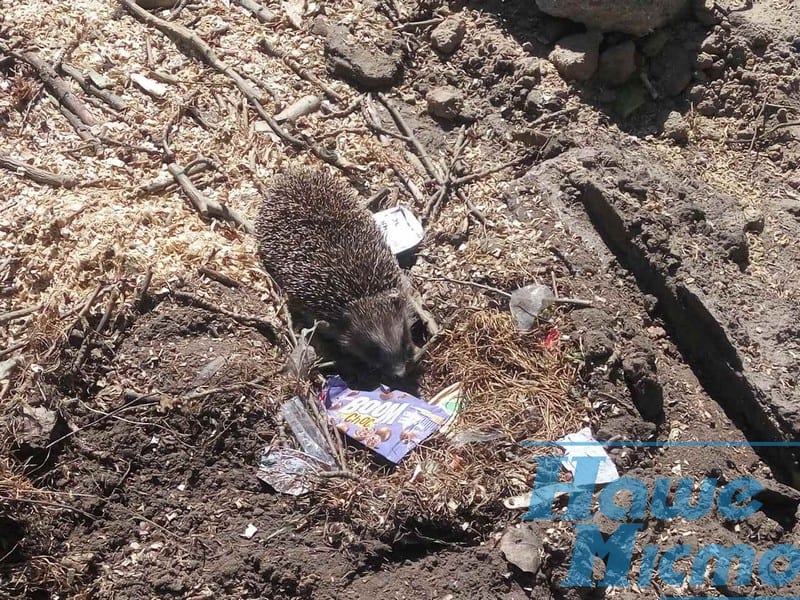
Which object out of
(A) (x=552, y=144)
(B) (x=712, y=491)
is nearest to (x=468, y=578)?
(B) (x=712, y=491)

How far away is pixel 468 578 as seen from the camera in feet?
13.4

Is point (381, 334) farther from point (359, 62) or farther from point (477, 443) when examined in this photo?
point (359, 62)

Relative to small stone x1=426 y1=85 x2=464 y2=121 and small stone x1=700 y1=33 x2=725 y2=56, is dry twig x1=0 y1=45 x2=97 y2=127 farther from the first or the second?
small stone x1=700 y1=33 x2=725 y2=56

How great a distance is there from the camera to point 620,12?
6.02m

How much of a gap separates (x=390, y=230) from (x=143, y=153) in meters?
2.05

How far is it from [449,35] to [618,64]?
4.77 ft

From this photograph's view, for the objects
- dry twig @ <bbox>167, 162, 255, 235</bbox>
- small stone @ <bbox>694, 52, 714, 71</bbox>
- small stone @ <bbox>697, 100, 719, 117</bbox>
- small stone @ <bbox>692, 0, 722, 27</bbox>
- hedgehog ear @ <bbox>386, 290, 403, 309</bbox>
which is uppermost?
small stone @ <bbox>692, 0, 722, 27</bbox>

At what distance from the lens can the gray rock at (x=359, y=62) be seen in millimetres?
6570

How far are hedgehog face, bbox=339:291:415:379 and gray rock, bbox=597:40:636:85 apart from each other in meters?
2.63

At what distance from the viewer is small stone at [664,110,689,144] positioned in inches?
237

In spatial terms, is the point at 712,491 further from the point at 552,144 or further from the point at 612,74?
the point at 612,74

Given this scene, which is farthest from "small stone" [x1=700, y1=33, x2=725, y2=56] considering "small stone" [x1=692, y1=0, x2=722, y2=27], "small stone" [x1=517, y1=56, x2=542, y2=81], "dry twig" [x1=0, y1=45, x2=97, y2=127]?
"dry twig" [x1=0, y1=45, x2=97, y2=127]

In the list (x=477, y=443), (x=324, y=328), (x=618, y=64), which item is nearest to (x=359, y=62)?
(x=618, y=64)

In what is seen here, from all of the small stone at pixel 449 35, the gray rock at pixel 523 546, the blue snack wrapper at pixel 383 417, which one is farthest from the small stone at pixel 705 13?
the gray rock at pixel 523 546
